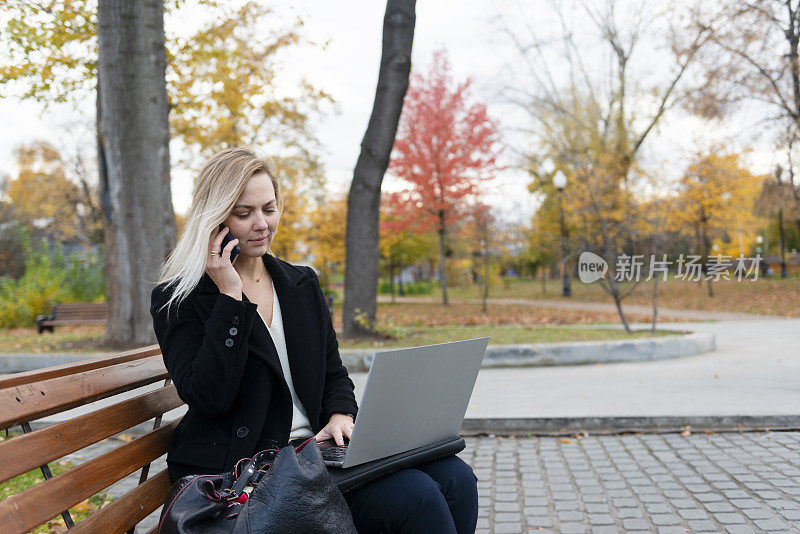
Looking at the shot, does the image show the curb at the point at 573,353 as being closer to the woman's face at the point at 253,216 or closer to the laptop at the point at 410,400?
the woman's face at the point at 253,216

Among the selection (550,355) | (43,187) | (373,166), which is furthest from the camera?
(43,187)

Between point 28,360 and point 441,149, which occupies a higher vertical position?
point 441,149

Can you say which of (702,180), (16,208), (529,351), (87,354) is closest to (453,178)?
(702,180)

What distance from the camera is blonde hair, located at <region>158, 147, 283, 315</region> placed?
2246 millimetres

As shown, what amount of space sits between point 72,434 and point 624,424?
4.53m

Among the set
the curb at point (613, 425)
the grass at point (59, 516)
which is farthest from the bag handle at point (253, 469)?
the curb at point (613, 425)

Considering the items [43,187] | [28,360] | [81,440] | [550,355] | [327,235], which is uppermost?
[43,187]

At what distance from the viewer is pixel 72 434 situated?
1.83 meters

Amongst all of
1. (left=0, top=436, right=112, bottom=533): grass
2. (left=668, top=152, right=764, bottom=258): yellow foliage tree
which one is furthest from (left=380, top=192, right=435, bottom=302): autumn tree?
(left=0, top=436, right=112, bottom=533): grass

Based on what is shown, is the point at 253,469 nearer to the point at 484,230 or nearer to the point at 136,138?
the point at 136,138

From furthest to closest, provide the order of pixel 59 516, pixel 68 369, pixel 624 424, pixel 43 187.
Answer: pixel 43 187
pixel 624 424
pixel 59 516
pixel 68 369

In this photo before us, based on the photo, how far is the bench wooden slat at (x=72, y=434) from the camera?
60.4 inches

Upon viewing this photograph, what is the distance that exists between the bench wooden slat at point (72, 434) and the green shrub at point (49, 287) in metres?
16.5

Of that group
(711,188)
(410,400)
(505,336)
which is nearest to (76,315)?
(505,336)
